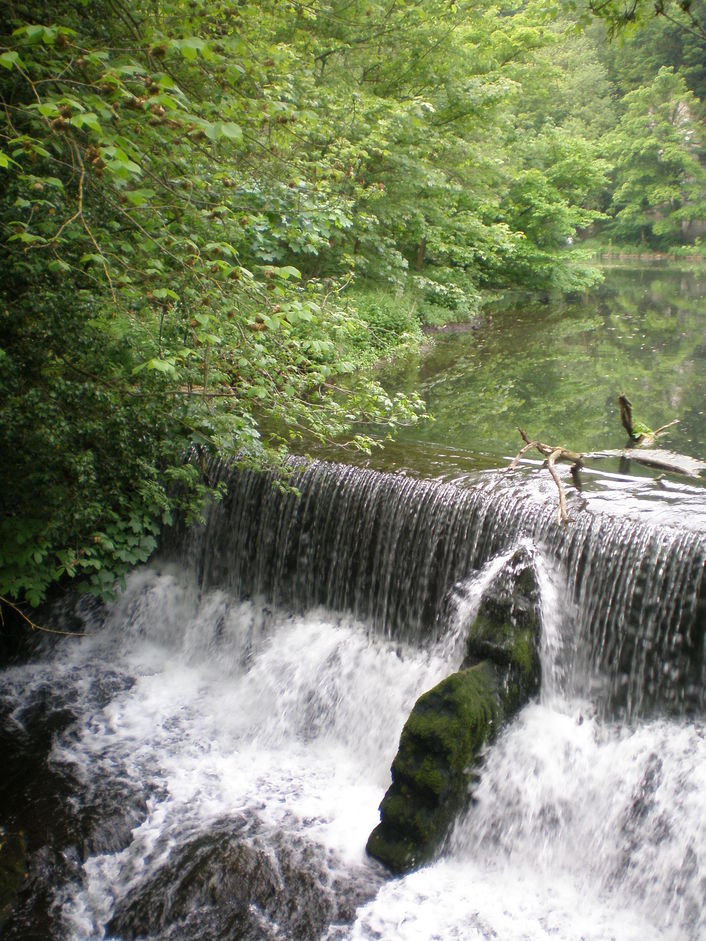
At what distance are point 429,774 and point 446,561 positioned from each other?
1872 millimetres

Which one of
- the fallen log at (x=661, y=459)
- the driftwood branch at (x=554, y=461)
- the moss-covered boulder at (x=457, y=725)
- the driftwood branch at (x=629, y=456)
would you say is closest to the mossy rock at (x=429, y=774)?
the moss-covered boulder at (x=457, y=725)

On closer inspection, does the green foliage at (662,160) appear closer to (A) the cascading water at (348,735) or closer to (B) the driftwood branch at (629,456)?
(B) the driftwood branch at (629,456)

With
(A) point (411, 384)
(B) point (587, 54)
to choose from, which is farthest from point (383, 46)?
(B) point (587, 54)

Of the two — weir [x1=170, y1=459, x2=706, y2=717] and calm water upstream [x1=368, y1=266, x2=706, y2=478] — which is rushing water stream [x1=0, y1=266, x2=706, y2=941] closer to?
weir [x1=170, y1=459, x2=706, y2=717]

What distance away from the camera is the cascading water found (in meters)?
4.36

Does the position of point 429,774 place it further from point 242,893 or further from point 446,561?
point 446,561

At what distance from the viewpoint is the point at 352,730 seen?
584cm

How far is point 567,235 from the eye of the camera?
21.4 m

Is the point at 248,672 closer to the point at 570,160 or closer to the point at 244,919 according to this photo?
the point at 244,919

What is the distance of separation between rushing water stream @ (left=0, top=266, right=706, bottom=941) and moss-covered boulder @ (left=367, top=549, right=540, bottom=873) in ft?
0.48

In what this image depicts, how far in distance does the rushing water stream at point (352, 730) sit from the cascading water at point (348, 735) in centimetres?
2

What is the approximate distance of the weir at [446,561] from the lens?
16.5 ft

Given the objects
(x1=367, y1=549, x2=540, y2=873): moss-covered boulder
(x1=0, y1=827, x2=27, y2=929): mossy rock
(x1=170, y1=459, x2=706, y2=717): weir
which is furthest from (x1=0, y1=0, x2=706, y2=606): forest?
(x1=367, y1=549, x2=540, y2=873): moss-covered boulder

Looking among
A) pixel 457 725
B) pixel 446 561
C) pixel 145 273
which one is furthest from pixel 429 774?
pixel 145 273
